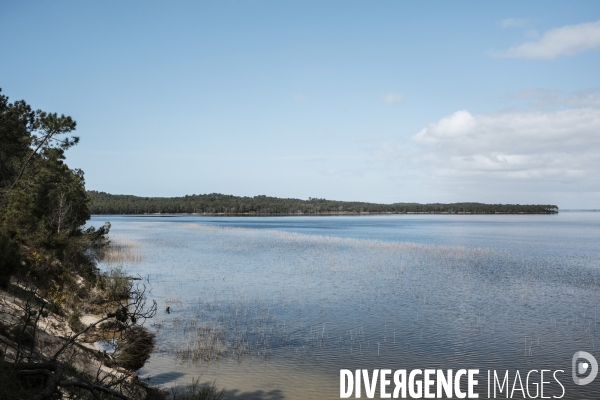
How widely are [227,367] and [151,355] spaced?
2961mm

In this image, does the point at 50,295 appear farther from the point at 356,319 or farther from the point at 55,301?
the point at 356,319

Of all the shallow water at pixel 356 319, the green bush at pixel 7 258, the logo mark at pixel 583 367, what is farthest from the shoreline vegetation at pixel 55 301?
the logo mark at pixel 583 367

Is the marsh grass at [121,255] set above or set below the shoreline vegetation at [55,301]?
below

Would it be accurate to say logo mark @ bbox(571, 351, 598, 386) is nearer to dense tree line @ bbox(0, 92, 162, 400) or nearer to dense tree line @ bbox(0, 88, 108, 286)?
dense tree line @ bbox(0, 92, 162, 400)

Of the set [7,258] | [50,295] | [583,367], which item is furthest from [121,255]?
[583,367]

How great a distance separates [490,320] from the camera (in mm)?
21812

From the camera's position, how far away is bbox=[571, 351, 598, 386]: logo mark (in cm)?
1461

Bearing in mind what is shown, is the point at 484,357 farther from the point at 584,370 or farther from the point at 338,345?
the point at 338,345

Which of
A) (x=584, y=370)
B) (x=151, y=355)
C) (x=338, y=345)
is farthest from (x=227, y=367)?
(x=584, y=370)

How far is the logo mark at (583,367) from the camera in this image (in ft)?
47.9

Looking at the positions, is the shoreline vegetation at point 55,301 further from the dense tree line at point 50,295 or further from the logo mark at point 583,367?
the logo mark at point 583,367

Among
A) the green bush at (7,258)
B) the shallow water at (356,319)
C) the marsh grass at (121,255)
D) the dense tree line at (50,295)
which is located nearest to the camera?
the dense tree line at (50,295)

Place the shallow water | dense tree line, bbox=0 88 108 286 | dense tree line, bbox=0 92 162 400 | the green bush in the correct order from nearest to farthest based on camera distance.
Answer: dense tree line, bbox=0 92 162 400 < the green bush < the shallow water < dense tree line, bbox=0 88 108 286

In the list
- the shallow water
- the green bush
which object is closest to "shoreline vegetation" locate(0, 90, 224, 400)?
the green bush
